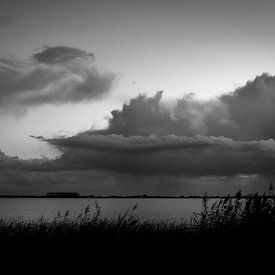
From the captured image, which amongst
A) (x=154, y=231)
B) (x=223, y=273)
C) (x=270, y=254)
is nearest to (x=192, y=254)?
(x=223, y=273)

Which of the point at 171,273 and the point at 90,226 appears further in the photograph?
the point at 90,226

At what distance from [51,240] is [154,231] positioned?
4632 mm

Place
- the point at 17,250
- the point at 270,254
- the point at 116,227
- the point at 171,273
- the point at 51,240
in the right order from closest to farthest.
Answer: the point at 171,273, the point at 270,254, the point at 17,250, the point at 51,240, the point at 116,227

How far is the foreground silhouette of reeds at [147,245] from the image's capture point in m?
12.5

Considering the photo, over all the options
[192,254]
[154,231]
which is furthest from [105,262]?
[154,231]

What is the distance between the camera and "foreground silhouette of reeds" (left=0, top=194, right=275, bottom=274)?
12477mm

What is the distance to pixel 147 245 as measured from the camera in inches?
587

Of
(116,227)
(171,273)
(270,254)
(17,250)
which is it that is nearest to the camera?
(171,273)

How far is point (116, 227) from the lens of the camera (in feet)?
56.4

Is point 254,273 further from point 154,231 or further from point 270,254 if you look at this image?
point 154,231

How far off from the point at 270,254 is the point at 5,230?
11.6 meters

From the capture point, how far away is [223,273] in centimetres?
1201

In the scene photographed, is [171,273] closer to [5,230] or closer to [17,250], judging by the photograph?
[17,250]

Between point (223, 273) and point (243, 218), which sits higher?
point (243, 218)
